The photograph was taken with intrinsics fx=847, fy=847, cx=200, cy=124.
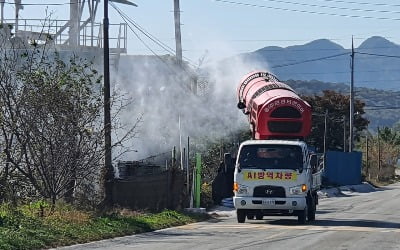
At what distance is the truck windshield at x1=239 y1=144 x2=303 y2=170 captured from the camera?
23.4 metres

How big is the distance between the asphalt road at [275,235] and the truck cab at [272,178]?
535 mm

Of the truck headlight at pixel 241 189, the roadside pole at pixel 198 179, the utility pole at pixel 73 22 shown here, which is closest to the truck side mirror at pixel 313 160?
the truck headlight at pixel 241 189

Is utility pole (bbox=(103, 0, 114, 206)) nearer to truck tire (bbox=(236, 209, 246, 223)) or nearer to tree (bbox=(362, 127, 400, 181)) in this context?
truck tire (bbox=(236, 209, 246, 223))

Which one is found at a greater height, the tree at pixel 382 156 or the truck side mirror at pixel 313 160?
the truck side mirror at pixel 313 160

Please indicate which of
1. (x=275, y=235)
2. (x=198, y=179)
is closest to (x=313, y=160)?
(x=198, y=179)

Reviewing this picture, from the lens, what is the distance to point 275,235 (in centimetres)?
2005

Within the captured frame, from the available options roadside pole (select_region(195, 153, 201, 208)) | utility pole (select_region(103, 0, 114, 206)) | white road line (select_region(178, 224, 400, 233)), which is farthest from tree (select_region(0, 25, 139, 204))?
roadside pole (select_region(195, 153, 201, 208))

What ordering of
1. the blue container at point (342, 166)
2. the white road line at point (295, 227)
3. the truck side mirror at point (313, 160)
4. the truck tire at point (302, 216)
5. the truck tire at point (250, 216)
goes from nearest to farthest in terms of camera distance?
the white road line at point (295, 227) → the truck tire at point (302, 216) → the truck side mirror at point (313, 160) → the truck tire at point (250, 216) → the blue container at point (342, 166)

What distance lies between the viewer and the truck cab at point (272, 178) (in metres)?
23.2

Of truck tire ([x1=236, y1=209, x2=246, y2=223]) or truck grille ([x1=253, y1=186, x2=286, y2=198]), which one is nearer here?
truck grille ([x1=253, y1=186, x2=286, y2=198])

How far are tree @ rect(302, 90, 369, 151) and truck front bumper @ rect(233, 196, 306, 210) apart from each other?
44.0 meters

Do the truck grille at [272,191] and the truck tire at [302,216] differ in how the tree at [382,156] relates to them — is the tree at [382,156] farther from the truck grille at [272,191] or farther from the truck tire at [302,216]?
the truck grille at [272,191]

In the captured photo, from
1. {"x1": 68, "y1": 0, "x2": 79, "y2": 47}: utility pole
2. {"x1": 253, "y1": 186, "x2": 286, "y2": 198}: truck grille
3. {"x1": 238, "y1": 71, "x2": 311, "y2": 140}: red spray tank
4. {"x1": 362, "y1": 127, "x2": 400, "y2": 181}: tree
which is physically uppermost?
{"x1": 68, "y1": 0, "x2": 79, "y2": 47}: utility pole

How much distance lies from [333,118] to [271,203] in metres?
49.8
